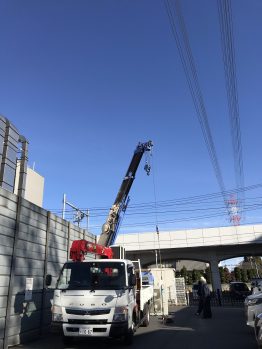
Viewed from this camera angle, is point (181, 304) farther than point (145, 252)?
No

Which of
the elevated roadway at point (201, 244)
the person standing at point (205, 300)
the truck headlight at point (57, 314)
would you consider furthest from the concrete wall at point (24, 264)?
the elevated roadway at point (201, 244)

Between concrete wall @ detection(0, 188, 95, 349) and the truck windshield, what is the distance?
1470mm

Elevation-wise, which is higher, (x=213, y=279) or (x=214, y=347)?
(x=213, y=279)

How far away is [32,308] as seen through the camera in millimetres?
11703

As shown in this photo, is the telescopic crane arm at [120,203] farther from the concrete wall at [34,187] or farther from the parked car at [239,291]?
the parked car at [239,291]

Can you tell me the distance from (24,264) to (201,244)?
25.3m

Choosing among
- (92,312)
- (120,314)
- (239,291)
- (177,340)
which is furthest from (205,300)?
(239,291)

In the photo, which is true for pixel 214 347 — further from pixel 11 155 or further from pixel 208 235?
→ pixel 208 235

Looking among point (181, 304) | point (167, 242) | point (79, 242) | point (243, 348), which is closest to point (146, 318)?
point (79, 242)

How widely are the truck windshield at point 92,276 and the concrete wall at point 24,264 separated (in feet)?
4.82

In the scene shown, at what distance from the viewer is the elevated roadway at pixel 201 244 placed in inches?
1340

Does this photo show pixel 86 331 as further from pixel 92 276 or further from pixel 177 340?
pixel 177 340

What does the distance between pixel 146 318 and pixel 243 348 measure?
5436 mm

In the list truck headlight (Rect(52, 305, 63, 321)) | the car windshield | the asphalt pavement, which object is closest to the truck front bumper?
truck headlight (Rect(52, 305, 63, 321))
